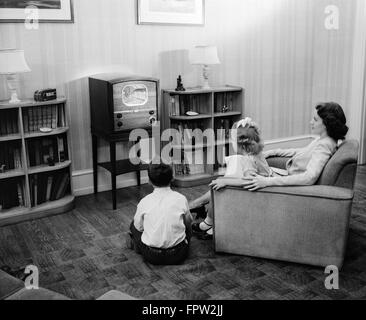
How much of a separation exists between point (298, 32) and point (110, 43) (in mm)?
2471

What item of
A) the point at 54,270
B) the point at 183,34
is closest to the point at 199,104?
the point at 183,34

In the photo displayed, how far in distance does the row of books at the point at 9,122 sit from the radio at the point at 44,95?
8.5 inches

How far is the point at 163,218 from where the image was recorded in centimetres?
288

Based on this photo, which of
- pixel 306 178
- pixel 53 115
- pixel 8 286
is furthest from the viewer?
pixel 53 115

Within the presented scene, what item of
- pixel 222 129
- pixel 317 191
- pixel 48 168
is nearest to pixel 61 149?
pixel 48 168

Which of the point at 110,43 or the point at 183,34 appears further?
the point at 183,34

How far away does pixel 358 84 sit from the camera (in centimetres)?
538

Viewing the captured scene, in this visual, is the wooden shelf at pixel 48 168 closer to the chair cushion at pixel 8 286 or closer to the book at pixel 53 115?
the book at pixel 53 115

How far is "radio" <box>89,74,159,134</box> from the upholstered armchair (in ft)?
4.62

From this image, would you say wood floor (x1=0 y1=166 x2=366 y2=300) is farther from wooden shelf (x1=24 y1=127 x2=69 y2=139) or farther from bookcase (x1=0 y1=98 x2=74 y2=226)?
wooden shelf (x1=24 y1=127 x2=69 y2=139)

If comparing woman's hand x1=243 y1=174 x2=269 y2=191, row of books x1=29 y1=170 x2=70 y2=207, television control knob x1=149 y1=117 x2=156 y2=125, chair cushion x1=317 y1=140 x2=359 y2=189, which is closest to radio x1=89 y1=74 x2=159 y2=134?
television control knob x1=149 y1=117 x2=156 y2=125

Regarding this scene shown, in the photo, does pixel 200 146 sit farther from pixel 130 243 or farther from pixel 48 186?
pixel 130 243

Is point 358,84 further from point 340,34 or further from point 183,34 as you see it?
point 183,34

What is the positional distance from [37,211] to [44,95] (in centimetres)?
99
